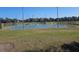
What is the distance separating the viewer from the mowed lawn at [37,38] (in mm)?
5633

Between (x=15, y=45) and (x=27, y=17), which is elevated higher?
(x=27, y=17)

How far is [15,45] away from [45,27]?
586 mm

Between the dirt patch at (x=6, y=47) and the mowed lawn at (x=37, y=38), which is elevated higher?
the mowed lawn at (x=37, y=38)

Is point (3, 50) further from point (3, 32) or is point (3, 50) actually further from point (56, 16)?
point (56, 16)

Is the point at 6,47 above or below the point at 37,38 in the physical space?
below

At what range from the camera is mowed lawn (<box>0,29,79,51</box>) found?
5.63 m

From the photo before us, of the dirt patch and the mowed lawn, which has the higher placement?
the mowed lawn

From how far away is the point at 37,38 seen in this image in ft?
18.5

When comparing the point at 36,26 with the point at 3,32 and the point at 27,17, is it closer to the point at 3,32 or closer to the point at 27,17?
the point at 27,17

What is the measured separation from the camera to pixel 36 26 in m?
5.64

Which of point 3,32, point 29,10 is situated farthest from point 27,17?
point 3,32
